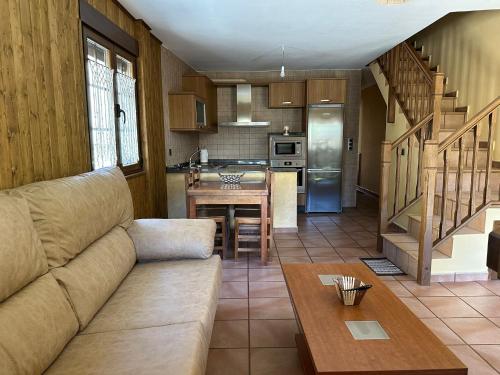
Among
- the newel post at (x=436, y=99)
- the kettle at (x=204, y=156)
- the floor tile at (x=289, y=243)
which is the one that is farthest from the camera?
the kettle at (x=204, y=156)

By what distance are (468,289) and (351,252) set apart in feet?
4.05

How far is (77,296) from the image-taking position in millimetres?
1565

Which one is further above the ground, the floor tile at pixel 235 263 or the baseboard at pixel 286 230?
the baseboard at pixel 286 230

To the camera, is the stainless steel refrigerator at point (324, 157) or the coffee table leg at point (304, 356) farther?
the stainless steel refrigerator at point (324, 157)

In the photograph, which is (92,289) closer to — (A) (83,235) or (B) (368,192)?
(A) (83,235)

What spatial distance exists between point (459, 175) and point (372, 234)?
1.82 meters

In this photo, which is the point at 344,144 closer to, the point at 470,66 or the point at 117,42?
the point at 470,66

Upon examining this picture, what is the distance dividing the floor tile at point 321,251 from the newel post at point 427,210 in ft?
3.38

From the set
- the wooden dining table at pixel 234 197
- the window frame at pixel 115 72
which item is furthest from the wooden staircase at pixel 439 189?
the window frame at pixel 115 72

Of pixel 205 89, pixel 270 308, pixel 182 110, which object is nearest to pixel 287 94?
pixel 205 89

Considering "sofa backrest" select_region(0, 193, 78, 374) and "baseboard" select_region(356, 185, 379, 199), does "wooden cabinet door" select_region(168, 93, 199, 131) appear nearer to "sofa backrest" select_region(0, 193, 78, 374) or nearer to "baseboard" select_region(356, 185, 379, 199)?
"sofa backrest" select_region(0, 193, 78, 374)

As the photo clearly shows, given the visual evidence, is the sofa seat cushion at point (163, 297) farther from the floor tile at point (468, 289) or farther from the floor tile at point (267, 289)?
the floor tile at point (468, 289)

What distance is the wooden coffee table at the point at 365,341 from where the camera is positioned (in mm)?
1245

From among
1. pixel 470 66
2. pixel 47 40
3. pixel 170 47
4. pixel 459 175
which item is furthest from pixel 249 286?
pixel 470 66
